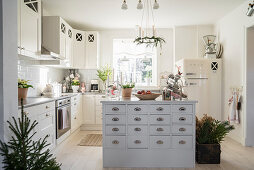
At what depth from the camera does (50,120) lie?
3135 millimetres

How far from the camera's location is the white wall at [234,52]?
149 inches

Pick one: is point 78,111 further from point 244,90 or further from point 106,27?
point 244,90

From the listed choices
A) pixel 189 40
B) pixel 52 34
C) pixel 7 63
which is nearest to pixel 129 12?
pixel 52 34

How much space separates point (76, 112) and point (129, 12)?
2.55m

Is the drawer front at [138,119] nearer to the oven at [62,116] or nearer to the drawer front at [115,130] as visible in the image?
the drawer front at [115,130]

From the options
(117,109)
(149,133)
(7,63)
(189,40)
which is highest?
(189,40)

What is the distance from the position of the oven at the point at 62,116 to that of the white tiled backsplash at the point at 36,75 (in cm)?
67

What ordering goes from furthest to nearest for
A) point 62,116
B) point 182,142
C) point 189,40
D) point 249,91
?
point 189,40 < point 249,91 < point 62,116 < point 182,142

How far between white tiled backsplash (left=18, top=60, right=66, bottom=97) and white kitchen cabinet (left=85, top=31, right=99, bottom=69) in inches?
33.8

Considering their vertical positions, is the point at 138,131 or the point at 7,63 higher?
the point at 7,63

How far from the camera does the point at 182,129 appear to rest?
2.71m

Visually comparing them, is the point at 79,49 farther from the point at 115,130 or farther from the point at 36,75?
the point at 115,130

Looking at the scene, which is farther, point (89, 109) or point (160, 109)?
point (89, 109)

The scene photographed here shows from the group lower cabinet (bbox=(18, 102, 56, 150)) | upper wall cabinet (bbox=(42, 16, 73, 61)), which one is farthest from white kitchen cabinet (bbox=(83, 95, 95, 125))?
lower cabinet (bbox=(18, 102, 56, 150))
